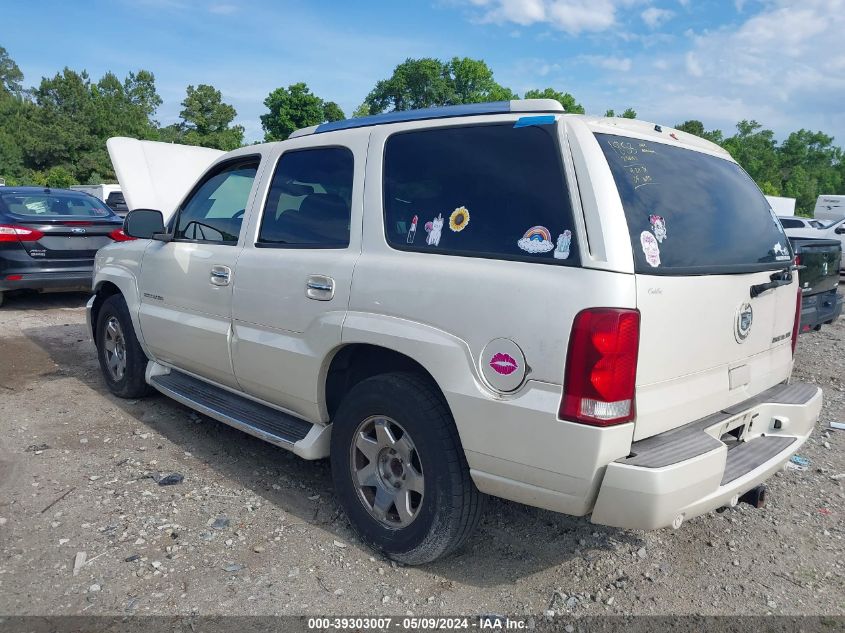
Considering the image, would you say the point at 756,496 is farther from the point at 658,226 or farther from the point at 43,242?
the point at 43,242

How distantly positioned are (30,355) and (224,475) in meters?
3.89

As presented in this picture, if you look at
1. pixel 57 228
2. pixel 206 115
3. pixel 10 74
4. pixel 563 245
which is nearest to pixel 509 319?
pixel 563 245

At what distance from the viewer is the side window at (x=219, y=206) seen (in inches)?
157

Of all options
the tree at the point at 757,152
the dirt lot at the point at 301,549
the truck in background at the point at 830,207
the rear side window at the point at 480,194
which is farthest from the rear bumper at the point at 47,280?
the tree at the point at 757,152

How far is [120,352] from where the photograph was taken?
520cm

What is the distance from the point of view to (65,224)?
8.50m

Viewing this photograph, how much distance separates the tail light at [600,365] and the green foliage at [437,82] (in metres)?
58.3

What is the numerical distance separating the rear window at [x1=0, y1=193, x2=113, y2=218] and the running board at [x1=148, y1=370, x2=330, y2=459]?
544cm

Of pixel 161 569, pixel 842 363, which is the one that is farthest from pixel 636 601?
pixel 842 363

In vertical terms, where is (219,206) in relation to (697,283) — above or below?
above

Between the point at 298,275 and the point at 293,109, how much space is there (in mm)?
51545

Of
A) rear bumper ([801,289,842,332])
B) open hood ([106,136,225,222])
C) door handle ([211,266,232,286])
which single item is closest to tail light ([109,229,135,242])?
open hood ([106,136,225,222])

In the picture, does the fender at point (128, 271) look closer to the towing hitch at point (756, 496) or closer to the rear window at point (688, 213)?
the rear window at point (688, 213)

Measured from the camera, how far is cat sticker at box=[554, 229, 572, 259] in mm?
2412
